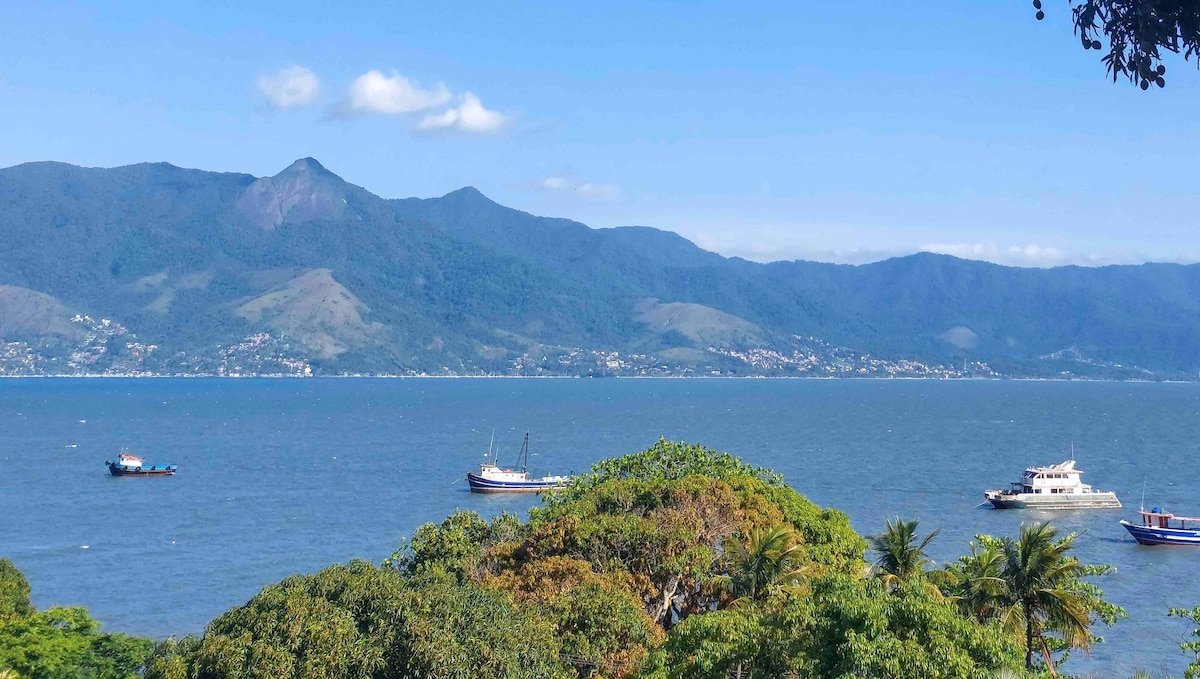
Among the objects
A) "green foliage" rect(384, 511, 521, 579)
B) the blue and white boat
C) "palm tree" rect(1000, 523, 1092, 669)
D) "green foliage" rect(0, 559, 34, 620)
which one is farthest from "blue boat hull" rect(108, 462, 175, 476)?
"palm tree" rect(1000, 523, 1092, 669)

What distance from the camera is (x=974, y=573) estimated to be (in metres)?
29.2

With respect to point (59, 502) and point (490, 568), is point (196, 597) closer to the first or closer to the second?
point (490, 568)

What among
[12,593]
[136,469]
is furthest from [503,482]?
[12,593]

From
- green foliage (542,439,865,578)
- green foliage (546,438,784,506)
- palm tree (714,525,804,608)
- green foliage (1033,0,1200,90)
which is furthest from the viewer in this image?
green foliage (546,438,784,506)

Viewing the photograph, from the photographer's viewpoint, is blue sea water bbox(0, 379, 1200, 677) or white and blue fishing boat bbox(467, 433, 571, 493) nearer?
blue sea water bbox(0, 379, 1200, 677)

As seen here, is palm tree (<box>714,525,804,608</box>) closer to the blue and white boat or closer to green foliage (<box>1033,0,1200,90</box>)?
green foliage (<box>1033,0,1200,90</box>)

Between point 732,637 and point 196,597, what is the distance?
44.6 metres

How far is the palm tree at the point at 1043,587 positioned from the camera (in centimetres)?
2709

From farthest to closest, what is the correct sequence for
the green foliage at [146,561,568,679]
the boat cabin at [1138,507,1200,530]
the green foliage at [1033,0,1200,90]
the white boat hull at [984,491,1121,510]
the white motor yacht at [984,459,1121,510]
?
the white boat hull at [984,491,1121,510], the white motor yacht at [984,459,1121,510], the boat cabin at [1138,507,1200,530], the green foliage at [146,561,568,679], the green foliage at [1033,0,1200,90]

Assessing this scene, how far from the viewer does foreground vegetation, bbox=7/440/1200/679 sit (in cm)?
1866

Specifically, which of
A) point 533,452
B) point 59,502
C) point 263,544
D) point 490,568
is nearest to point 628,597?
point 490,568

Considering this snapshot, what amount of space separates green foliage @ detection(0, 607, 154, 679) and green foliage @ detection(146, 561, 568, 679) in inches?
330

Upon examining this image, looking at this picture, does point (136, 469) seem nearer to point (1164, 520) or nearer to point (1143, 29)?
point (1164, 520)

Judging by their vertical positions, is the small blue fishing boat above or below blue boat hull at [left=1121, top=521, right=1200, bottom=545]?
below
